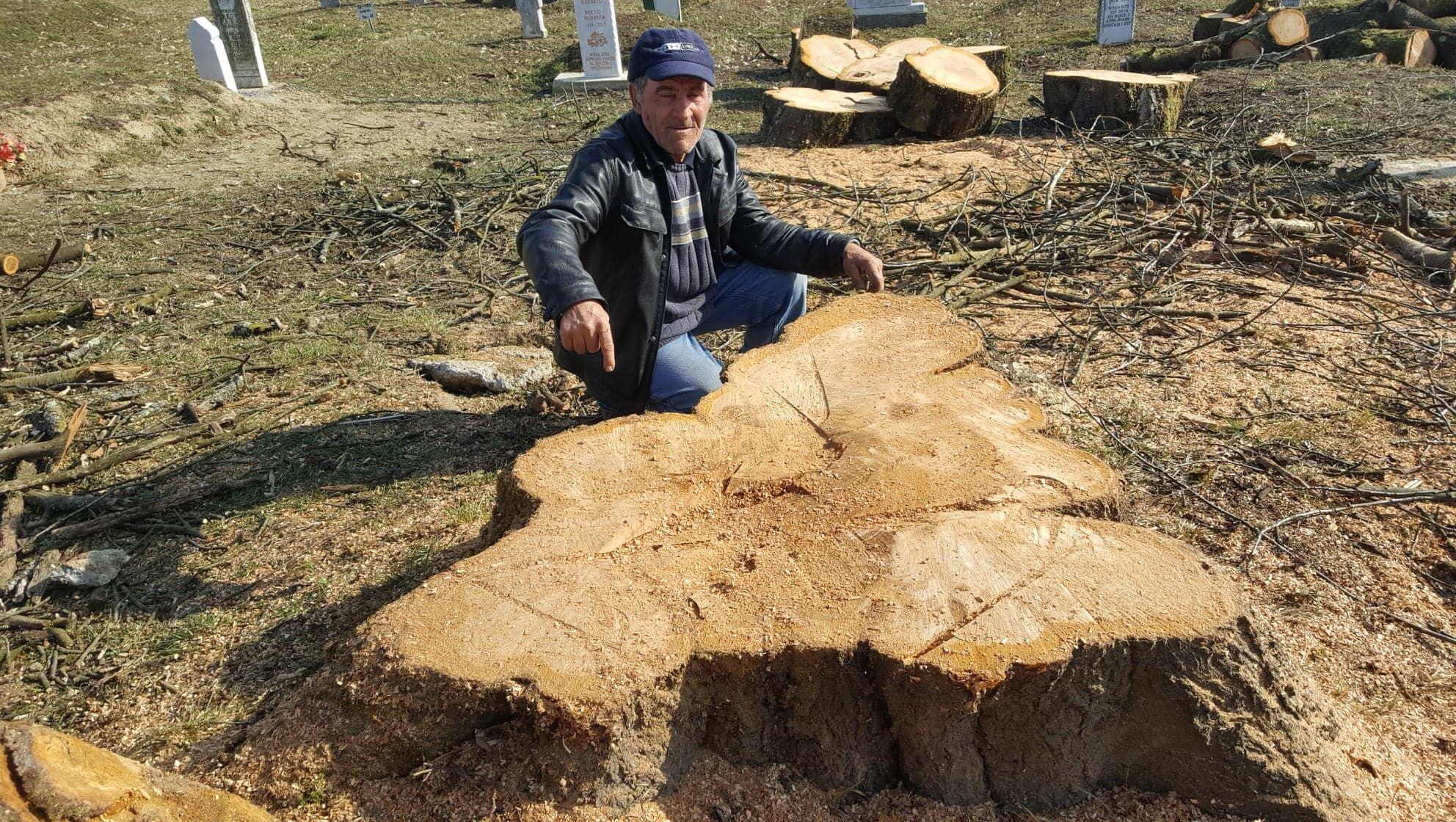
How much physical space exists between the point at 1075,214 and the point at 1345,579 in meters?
3.09

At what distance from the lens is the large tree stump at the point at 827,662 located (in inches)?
64.9

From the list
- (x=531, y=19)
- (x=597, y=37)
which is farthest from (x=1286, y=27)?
(x=531, y=19)

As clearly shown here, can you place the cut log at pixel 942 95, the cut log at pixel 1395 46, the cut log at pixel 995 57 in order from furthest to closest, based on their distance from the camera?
the cut log at pixel 1395 46 < the cut log at pixel 995 57 < the cut log at pixel 942 95

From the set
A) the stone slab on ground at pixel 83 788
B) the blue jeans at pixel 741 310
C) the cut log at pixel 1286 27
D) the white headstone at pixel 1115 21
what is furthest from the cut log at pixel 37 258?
the cut log at pixel 1286 27

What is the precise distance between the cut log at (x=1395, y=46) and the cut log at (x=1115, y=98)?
3.69m

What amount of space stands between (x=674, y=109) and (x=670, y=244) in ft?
1.36

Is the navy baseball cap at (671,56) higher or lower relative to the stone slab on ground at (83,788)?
higher

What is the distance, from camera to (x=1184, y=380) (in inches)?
144

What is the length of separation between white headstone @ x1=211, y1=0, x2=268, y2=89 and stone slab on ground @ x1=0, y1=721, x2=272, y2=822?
425 inches

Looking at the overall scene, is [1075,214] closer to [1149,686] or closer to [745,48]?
[1149,686]

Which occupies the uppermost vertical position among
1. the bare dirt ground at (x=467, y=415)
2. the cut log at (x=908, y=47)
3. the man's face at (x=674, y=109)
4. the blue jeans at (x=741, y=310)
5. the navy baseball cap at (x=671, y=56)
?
the navy baseball cap at (x=671, y=56)

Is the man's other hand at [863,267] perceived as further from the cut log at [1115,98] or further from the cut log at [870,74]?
the cut log at [870,74]

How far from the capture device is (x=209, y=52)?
1005 cm

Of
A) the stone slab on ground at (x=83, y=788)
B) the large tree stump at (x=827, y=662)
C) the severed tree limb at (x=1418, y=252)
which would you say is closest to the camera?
the stone slab on ground at (x=83, y=788)
